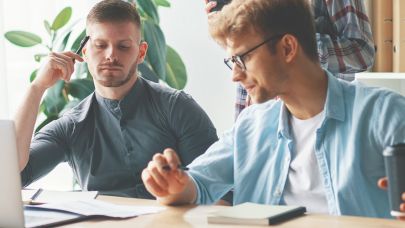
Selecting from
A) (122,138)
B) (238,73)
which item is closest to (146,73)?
(122,138)

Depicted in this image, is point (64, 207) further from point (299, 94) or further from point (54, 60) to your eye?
point (54, 60)

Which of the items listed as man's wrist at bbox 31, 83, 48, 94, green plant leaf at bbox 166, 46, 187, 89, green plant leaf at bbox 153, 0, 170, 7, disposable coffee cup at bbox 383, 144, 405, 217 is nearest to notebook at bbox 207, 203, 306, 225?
disposable coffee cup at bbox 383, 144, 405, 217

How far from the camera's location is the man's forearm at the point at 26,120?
2.54 meters

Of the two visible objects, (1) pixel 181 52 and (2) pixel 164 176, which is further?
(1) pixel 181 52

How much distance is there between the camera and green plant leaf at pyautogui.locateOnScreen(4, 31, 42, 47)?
12.3ft

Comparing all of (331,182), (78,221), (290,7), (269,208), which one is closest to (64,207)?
(78,221)

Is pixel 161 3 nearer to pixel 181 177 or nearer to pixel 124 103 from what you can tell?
pixel 124 103

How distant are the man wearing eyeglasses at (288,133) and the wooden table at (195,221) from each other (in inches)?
3.8

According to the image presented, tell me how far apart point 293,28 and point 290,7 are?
0.19ft

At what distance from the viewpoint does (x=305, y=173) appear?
1.97 meters

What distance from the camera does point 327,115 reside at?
1.92 meters

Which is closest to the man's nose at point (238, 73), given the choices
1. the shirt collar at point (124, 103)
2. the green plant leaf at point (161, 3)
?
the shirt collar at point (124, 103)

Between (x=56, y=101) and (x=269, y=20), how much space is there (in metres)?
1.89

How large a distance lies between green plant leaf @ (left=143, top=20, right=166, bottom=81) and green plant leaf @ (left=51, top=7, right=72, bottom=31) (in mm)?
406
